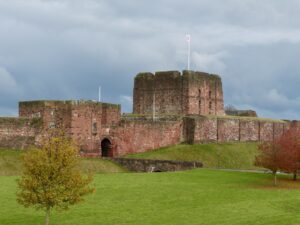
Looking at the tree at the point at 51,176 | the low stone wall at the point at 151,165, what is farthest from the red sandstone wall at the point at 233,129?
the tree at the point at 51,176

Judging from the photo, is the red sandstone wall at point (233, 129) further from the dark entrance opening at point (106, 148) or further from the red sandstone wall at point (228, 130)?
the dark entrance opening at point (106, 148)

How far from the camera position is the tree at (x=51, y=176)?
23398 millimetres

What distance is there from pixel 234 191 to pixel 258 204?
14.7 ft

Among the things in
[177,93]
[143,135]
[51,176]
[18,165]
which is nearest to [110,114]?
[143,135]

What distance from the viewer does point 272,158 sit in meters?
40.7

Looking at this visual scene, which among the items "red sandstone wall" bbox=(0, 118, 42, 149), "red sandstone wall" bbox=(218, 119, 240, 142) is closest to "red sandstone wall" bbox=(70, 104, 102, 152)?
"red sandstone wall" bbox=(0, 118, 42, 149)

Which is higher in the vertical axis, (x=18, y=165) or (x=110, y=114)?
(x=110, y=114)

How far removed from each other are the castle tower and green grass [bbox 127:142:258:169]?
7.10m

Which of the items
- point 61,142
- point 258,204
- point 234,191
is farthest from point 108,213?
point 234,191

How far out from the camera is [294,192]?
113ft

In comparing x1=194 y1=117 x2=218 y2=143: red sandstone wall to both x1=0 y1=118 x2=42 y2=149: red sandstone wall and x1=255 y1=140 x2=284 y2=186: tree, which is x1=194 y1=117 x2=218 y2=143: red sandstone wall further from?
x1=255 y1=140 x2=284 y2=186: tree

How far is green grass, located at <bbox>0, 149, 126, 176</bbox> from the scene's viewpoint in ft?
147

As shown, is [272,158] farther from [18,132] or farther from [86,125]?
[18,132]

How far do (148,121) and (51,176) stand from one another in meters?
37.4
